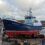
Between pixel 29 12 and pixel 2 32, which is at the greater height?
pixel 29 12

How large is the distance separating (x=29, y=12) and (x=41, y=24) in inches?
15.1

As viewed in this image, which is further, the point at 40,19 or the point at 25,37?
the point at 40,19

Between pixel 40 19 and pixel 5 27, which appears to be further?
pixel 40 19

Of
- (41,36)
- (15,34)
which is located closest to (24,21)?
(15,34)

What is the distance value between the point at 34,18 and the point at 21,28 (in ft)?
1.25

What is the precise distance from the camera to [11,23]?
2115 mm

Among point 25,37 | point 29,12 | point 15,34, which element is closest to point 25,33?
point 25,37

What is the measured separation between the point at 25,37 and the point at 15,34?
21 cm

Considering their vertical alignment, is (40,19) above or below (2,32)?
above

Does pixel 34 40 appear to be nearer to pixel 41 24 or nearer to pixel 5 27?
pixel 41 24

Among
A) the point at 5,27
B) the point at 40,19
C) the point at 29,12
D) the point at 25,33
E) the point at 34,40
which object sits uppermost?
the point at 29,12

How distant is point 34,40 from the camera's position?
6.58ft

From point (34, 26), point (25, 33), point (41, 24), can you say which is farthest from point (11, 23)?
point (41, 24)

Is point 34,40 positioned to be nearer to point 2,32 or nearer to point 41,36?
point 41,36
